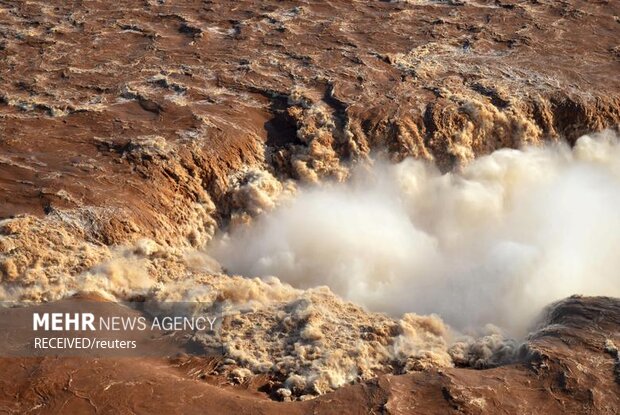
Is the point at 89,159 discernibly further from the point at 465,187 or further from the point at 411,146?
the point at 465,187

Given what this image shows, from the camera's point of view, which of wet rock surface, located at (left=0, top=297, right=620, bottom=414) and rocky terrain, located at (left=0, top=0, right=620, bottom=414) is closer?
wet rock surface, located at (left=0, top=297, right=620, bottom=414)

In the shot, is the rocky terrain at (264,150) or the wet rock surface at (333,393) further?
the rocky terrain at (264,150)

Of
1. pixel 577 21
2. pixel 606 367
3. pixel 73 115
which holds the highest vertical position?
pixel 577 21

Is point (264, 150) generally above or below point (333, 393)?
above

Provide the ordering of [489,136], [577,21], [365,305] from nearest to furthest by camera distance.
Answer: [365,305], [489,136], [577,21]

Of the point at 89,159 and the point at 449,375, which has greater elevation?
the point at 89,159

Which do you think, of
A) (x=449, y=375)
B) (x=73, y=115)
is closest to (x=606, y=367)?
(x=449, y=375)

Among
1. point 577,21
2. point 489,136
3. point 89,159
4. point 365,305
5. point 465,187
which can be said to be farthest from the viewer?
point 577,21

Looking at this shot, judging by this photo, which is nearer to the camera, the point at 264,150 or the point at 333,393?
the point at 333,393
